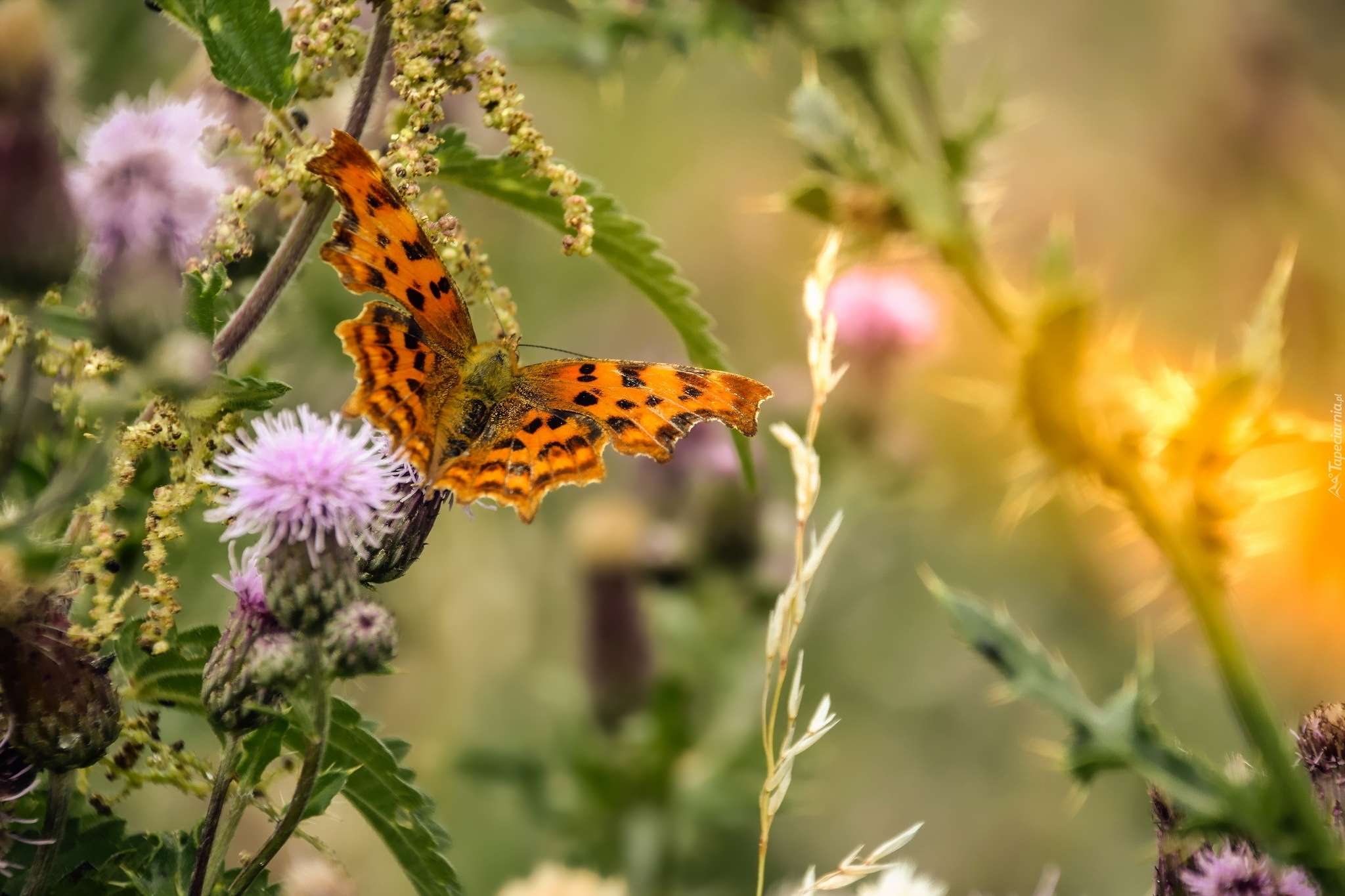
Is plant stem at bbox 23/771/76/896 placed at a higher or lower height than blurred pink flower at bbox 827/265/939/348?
lower

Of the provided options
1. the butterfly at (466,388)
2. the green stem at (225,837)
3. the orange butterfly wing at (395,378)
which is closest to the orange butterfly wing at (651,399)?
the butterfly at (466,388)

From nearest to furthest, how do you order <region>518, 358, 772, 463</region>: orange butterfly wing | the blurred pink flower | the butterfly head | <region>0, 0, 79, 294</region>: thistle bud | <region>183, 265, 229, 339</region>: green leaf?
<region>0, 0, 79, 294</region>: thistle bud < <region>183, 265, 229, 339</region>: green leaf < <region>518, 358, 772, 463</region>: orange butterfly wing < the butterfly head < the blurred pink flower

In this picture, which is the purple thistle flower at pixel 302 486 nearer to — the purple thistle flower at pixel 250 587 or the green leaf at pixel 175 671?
the purple thistle flower at pixel 250 587

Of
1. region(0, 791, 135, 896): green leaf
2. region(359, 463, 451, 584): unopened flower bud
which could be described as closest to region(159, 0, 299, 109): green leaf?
region(359, 463, 451, 584): unopened flower bud

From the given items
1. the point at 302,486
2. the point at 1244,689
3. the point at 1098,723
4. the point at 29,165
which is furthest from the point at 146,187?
the point at 1244,689

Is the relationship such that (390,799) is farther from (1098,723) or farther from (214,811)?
(1098,723)

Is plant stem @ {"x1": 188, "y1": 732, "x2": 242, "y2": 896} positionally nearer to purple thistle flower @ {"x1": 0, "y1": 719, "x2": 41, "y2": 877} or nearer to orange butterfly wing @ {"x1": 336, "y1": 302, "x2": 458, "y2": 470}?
purple thistle flower @ {"x1": 0, "y1": 719, "x2": 41, "y2": 877}

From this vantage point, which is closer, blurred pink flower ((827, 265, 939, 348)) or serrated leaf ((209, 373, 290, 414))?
serrated leaf ((209, 373, 290, 414))
